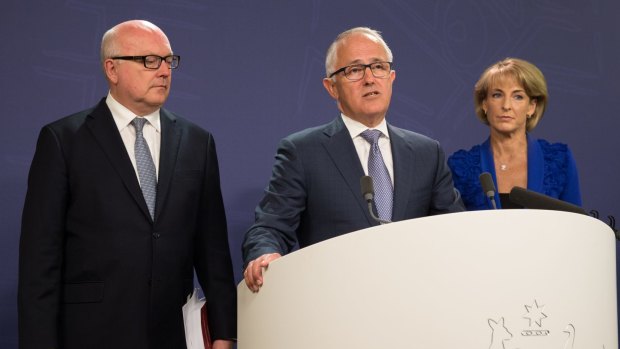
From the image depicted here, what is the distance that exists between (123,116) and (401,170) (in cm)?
92

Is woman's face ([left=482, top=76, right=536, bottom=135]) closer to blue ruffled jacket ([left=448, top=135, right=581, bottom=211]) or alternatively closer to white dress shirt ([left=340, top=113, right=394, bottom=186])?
blue ruffled jacket ([left=448, top=135, right=581, bottom=211])

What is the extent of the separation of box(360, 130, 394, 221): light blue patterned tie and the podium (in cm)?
81

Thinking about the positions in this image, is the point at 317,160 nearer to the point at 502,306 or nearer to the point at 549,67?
the point at 502,306

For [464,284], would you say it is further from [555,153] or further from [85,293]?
[555,153]

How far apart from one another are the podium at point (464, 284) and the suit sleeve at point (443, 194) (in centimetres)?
91

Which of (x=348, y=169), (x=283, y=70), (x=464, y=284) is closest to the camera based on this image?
(x=464, y=284)

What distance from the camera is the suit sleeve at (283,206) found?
2.80 m

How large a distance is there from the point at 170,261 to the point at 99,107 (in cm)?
57

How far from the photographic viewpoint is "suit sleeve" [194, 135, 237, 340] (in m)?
3.06

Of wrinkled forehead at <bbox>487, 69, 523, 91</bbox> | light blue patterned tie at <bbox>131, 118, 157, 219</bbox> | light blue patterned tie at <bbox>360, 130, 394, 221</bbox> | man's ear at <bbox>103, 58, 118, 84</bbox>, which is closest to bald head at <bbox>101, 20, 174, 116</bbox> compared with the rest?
man's ear at <bbox>103, 58, 118, 84</bbox>

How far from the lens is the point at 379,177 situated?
298 cm

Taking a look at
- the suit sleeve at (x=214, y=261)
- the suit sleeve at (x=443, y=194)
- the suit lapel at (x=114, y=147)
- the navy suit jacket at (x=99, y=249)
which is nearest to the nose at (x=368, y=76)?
the suit sleeve at (x=443, y=194)

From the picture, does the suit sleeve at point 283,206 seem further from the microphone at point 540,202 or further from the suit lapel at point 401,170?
the microphone at point 540,202

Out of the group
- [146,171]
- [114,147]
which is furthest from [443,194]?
[114,147]
